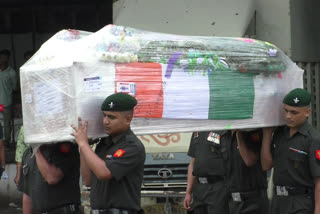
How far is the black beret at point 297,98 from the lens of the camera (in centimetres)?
453

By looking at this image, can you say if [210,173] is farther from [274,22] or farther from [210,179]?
[274,22]

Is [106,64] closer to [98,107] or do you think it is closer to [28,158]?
[98,107]

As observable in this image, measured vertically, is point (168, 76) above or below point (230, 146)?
above

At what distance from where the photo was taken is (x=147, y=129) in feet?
14.0

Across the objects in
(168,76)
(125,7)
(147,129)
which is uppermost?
(125,7)

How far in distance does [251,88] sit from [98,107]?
3.99 feet

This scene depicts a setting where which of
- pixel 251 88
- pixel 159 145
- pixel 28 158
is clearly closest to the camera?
pixel 251 88

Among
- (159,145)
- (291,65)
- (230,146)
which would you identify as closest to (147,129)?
(291,65)

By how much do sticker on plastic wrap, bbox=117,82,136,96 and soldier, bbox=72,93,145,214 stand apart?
0.09 metres

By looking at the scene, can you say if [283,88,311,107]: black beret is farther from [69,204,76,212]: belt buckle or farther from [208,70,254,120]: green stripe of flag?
[69,204,76,212]: belt buckle

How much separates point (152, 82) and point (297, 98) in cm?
113

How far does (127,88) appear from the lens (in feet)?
13.6

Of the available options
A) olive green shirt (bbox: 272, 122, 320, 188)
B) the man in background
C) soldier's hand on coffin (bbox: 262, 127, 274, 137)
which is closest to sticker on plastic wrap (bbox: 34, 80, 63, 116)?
soldier's hand on coffin (bbox: 262, 127, 274, 137)

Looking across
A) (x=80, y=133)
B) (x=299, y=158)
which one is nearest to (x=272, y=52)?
(x=299, y=158)
